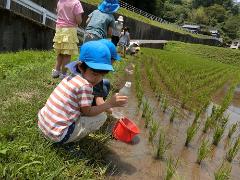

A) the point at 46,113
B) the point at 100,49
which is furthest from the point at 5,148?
the point at 100,49

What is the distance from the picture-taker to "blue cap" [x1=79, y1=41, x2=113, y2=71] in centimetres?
299

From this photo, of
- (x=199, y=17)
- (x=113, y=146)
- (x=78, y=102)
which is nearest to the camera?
(x=78, y=102)

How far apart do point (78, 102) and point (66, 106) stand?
104 millimetres

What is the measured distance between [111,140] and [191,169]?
85 cm

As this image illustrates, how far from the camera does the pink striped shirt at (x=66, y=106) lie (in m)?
3.06

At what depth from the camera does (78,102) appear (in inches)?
123

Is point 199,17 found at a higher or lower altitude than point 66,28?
higher

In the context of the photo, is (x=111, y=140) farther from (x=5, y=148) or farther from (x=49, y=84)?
(x=49, y=84)

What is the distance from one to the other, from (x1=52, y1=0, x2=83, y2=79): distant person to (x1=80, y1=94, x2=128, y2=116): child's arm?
2582mm

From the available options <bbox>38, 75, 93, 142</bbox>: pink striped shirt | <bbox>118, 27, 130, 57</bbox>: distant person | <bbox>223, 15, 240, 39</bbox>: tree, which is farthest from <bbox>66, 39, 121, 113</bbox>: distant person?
<bbox>223, 15, 240, 39</bbox>: tree

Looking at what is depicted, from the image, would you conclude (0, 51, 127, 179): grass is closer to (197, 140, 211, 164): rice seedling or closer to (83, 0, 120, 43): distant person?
(197, 140, 211, 164): rice seedling

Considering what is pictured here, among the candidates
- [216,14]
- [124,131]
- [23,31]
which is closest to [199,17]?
[216,14]

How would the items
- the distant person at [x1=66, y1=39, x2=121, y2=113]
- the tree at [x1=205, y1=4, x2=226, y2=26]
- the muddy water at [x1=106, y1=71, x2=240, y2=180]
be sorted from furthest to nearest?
the tree at [x1=205, y1=4, x2=226, y2=26] → the muddy water at [x1=106, y1=71, x2=240, y2=180] → the distant person at [x1=66, y1=39, x2=121, y2=113]

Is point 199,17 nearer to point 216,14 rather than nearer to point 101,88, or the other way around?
point 216,14
